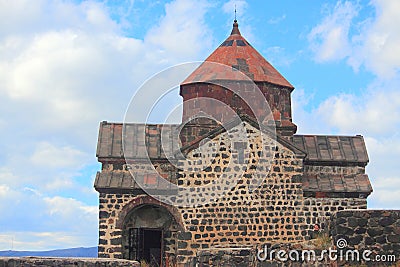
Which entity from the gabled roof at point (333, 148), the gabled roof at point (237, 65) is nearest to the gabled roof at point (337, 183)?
the gabled roof at point (333, 148)

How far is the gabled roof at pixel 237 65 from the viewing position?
674 inches

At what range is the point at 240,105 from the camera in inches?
655

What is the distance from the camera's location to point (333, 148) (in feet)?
56.2

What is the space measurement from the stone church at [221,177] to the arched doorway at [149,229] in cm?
3

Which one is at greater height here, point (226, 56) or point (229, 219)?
point (226, 56)

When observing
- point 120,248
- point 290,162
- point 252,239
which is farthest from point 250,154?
point 120,248

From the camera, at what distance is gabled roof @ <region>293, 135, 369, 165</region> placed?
16.7m

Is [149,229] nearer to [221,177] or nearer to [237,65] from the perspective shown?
[221,177]

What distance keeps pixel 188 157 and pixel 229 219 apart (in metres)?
1.81

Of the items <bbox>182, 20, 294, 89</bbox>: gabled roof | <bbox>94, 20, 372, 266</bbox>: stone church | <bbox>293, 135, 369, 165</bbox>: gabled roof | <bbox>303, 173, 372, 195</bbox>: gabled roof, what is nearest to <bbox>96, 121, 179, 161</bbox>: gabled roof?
<bbox>94, 20, 372, 266</bbox>: stone church

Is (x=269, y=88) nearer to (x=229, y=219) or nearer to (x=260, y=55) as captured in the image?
(x=260, y=55)

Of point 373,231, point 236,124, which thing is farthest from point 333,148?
point 373,231

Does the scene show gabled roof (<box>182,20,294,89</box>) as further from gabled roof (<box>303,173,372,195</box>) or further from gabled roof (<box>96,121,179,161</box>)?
gabled roof (<box>303,173,372,195</box>)

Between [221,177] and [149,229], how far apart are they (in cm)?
248
